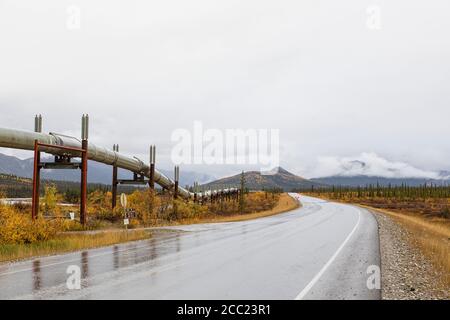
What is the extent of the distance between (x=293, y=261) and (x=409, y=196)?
122 meters

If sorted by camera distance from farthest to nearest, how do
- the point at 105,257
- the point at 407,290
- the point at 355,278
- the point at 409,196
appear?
the point at 409,196 → the point at 105,257 → the point at 355,278 → the point at 407,290

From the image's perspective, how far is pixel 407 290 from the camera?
9.95 meters

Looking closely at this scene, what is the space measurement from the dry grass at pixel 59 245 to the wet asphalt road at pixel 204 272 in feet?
3.52

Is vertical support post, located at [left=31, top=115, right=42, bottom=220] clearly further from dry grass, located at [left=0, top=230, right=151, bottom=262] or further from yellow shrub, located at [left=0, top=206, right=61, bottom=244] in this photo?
dry grass, located at [left=0, top=230, right=151, bottom=262]

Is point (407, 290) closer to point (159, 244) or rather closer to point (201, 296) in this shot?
point (201, 296)

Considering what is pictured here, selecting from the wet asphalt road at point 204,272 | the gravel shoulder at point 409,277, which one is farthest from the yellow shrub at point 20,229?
the gravel shoulder at point 409,277

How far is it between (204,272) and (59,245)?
8208 millimetres

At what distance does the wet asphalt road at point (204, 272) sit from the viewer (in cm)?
898

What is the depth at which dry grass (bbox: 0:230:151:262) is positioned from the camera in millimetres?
15011

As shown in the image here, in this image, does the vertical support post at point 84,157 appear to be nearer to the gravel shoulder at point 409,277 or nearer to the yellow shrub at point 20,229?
the yellow shrub at point 20,229

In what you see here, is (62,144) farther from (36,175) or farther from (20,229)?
(20,229)

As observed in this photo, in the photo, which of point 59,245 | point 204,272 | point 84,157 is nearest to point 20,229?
point 59,245

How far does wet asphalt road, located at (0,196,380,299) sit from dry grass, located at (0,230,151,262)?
107cm
